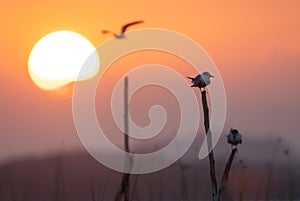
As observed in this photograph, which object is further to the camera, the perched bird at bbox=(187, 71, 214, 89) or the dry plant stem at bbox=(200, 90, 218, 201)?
the perched bird at bbox=(187, 71, 214, 89)

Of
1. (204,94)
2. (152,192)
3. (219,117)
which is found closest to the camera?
(204,94)

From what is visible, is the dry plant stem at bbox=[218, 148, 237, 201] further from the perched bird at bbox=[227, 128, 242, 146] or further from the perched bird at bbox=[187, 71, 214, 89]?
the perched bird at bbox=[187, 71, 214, 89]

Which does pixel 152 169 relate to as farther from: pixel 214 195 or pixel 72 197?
pixel 214 195

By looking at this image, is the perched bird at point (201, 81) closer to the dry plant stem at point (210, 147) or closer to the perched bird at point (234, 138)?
the dry plant stem at point (210, 147)

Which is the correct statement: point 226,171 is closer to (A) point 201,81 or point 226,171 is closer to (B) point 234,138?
(B) point 234,138

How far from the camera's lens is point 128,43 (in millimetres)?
4031

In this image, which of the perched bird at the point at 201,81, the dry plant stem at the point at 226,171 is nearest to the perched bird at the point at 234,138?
the dry plant stem at the point at 226,171

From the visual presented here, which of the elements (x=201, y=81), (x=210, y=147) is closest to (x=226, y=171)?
(x=210, y=147)

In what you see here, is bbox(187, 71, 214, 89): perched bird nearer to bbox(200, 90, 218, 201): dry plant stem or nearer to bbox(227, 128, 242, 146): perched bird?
bbox(200, 90, 218, 201): dry plant stem

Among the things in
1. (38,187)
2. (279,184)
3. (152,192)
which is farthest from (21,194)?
(279,184)

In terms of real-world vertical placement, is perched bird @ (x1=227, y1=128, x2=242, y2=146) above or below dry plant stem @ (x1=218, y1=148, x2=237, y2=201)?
above

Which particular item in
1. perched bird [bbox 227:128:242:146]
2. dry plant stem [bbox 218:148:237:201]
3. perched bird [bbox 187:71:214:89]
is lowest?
dry plant stem [bbox 218:148:237:201]

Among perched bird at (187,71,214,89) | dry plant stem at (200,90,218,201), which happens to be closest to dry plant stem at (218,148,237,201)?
dry plant stem at (200,90,218,201)

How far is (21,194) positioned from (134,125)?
71 cm
